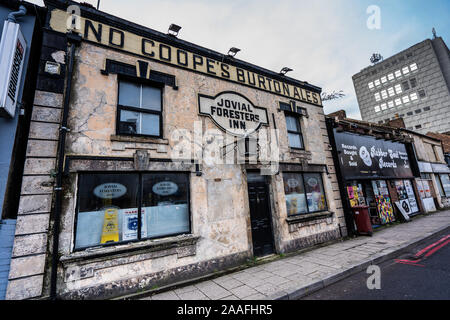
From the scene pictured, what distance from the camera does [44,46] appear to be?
433cm

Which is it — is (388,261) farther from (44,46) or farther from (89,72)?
(44,46)

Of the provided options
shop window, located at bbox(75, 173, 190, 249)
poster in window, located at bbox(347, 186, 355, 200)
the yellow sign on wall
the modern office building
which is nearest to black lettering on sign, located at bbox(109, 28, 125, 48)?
the yellow sign on wall

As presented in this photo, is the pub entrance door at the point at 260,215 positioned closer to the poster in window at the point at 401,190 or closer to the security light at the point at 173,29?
the security light at the point at 173,29

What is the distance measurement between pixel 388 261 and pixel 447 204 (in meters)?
16.1

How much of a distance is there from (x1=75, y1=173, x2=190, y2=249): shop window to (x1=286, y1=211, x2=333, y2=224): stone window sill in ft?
12.4

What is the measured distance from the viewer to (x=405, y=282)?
3.89 metres

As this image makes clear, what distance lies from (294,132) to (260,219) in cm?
417

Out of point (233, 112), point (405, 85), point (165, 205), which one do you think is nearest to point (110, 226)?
point (165, 205)

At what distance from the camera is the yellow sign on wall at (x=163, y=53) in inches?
189

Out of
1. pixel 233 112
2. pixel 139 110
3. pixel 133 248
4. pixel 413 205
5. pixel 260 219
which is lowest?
pixel 413 205

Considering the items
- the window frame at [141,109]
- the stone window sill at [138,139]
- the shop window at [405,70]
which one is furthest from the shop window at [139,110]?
the shop window at [405,70]

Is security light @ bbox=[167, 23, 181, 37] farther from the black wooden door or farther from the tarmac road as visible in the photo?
the tarmac road

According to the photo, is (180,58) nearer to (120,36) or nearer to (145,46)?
(145,46)
